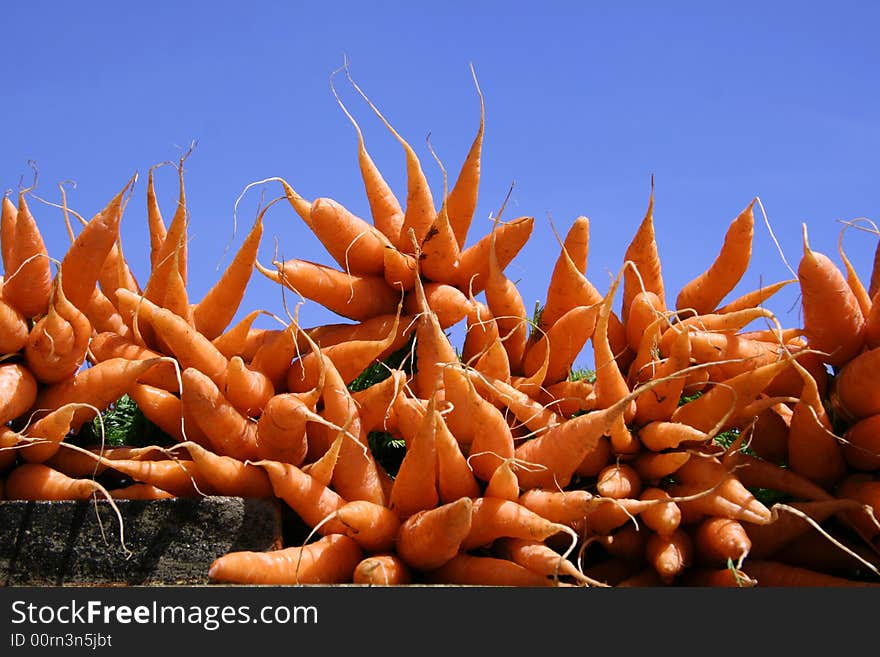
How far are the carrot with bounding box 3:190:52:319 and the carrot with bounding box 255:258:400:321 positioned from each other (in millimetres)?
697

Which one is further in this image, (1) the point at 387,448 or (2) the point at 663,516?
(1) the point at 387,448

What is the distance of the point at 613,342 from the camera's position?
3525 millimetres

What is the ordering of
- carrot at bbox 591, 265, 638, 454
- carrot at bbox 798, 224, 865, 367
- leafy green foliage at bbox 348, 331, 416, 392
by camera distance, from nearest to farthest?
carrot at bbox 591, 265, 638, 454, carrot at bbox 798, 224, 865, 367, leafy green foliage at bbox 348, 331, 416, 392

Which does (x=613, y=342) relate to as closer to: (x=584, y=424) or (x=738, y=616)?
(x=584, y=424)

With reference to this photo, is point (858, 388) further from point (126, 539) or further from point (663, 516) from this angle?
point (126, 539)

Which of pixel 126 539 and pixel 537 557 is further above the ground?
pixel 537 557

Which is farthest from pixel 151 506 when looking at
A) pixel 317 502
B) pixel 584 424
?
pixel 584 424

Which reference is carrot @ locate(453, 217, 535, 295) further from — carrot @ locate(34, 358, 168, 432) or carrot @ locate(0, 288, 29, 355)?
carrot @ locate(0, 288, 29, 355)

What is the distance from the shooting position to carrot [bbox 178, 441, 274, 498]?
2.98 meters

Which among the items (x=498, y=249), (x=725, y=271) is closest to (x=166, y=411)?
(x=498, y=249)

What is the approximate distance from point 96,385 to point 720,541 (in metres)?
1.96

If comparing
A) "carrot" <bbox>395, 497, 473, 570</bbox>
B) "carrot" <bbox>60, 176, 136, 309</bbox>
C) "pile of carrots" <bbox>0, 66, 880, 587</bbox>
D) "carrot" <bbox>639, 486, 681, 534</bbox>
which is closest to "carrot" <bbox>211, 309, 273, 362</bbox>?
"pile of carrots" <bbox>0, 66, 880, 587</bbox>

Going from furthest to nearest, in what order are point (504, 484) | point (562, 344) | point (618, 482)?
point (562, 344) → point (618, 482) → point (504, 484)

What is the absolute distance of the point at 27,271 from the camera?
3.16 metres
